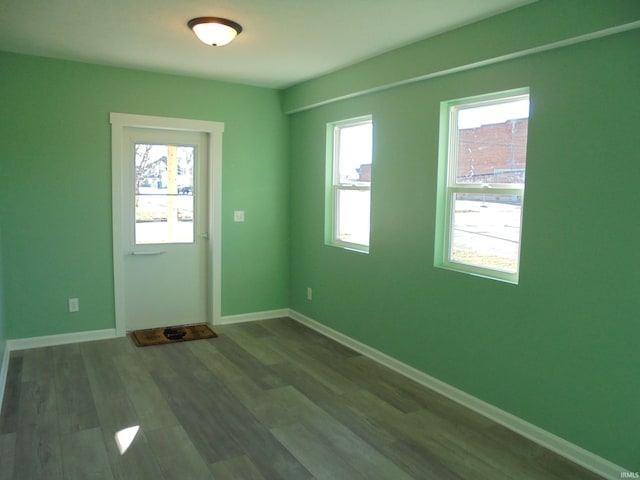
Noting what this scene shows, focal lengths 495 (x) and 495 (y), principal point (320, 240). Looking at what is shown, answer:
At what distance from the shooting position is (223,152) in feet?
16.5

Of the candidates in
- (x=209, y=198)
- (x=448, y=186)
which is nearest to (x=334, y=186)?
Answer: (x=209, y=198)

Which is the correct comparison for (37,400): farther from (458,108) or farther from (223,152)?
(458,108)

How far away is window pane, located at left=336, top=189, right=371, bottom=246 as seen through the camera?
173 inches

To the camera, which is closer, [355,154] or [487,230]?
[487,230]

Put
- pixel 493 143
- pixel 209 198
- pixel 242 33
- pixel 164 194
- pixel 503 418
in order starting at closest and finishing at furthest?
pixel 503 418, pixel 493 143, pixel 242 33, pixel 164 194, pixel 209 198

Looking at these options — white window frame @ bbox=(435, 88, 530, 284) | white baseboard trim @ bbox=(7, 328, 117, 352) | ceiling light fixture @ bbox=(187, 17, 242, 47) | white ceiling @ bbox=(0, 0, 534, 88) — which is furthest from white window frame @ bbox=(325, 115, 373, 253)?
white baseboard trim @ bbox=(7, 328, 117, 352)

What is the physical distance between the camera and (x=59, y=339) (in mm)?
4391

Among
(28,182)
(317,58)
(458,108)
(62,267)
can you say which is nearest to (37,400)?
(62,267)

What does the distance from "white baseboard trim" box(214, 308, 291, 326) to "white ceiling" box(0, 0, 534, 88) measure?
8.17 feet

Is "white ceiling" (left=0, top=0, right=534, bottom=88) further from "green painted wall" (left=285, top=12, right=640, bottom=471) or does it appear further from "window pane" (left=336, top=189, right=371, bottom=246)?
"window pane" (left=336, top=189, right=371, bottom=246)

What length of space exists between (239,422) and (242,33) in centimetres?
254

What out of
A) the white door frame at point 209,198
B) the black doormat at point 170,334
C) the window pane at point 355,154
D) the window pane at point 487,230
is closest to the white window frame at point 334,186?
the window pane at point 355,154

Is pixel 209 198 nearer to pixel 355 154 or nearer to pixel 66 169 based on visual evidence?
pixel 66 169

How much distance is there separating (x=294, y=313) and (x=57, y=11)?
11.7 ft
